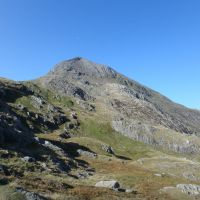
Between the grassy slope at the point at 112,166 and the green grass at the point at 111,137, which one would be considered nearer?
the grassy slope at the point at 112,166

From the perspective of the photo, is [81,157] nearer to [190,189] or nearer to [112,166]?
[112,166]

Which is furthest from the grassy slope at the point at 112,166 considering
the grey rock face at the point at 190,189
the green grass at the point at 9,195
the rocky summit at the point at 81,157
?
the green grass at the point at 9,195

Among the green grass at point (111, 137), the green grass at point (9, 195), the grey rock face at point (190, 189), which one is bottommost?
the grey rock face at point (190, 189)

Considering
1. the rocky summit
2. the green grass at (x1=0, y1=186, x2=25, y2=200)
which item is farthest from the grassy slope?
the green grass at (x1=0, y1=186, x2=25, y2=200)

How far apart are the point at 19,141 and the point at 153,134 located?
5192 inches

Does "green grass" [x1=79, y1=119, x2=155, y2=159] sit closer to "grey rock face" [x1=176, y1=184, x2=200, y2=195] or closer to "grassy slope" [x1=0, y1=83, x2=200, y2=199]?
"grassy slope" [x1=0, y1=83, x2=200, y2=199]

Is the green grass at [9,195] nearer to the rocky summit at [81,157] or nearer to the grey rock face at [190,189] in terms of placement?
the rocky summit at [81,157]

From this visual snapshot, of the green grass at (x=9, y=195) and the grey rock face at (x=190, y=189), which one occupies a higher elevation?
the green grass at (x=9, y=195)

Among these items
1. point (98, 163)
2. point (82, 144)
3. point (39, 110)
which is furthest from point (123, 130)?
point (98, 163)

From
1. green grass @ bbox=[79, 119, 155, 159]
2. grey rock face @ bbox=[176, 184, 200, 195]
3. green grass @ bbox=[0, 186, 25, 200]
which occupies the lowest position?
grey rock face @ bbox=[176, 184, 200, 195]

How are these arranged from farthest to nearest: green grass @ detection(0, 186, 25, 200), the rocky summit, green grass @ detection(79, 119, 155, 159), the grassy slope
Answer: green grass @ detection(79, 119, 155, 159)
the grassy slope
the rocky summit
green grass @ detection(0, 186, 25, 200)

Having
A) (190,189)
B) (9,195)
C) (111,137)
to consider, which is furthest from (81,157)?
(111,137)

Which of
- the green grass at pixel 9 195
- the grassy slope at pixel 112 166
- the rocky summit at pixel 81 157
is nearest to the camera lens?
the green grass at pixel 9 195

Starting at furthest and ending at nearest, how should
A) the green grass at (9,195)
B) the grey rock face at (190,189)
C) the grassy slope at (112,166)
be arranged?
the grey rock face at (190,189) → the grassy slope at (112,166) → the green grass at (9,195)
